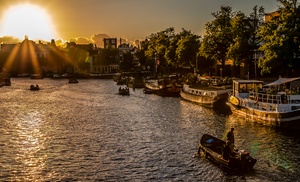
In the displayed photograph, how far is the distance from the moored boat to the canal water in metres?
2.43

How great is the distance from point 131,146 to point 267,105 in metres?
20.8

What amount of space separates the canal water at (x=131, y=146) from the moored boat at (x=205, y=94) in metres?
2.43

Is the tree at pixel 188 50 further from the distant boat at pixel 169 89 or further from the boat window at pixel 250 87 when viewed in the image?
the boat window at pixel 250 87

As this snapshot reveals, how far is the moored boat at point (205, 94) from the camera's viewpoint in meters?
74.3

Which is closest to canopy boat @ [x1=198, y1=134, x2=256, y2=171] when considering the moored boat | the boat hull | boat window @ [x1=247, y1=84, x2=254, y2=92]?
the boat hull

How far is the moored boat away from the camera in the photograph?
244ft

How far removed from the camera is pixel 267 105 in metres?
53.8

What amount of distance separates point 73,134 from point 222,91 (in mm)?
33123

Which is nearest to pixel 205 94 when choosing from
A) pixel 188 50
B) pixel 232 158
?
pixel 232 158

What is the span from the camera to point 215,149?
123ft

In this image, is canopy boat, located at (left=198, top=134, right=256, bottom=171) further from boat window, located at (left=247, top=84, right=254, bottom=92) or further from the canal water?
boat window, located at (left=247, top=84, right=254, bottom=92)

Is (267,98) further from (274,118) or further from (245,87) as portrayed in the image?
Result: (245,87)

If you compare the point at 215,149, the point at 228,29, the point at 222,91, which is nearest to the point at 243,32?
the point at 228,29

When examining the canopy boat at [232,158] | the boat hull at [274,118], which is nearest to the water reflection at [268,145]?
the boat hull at [274,118]
